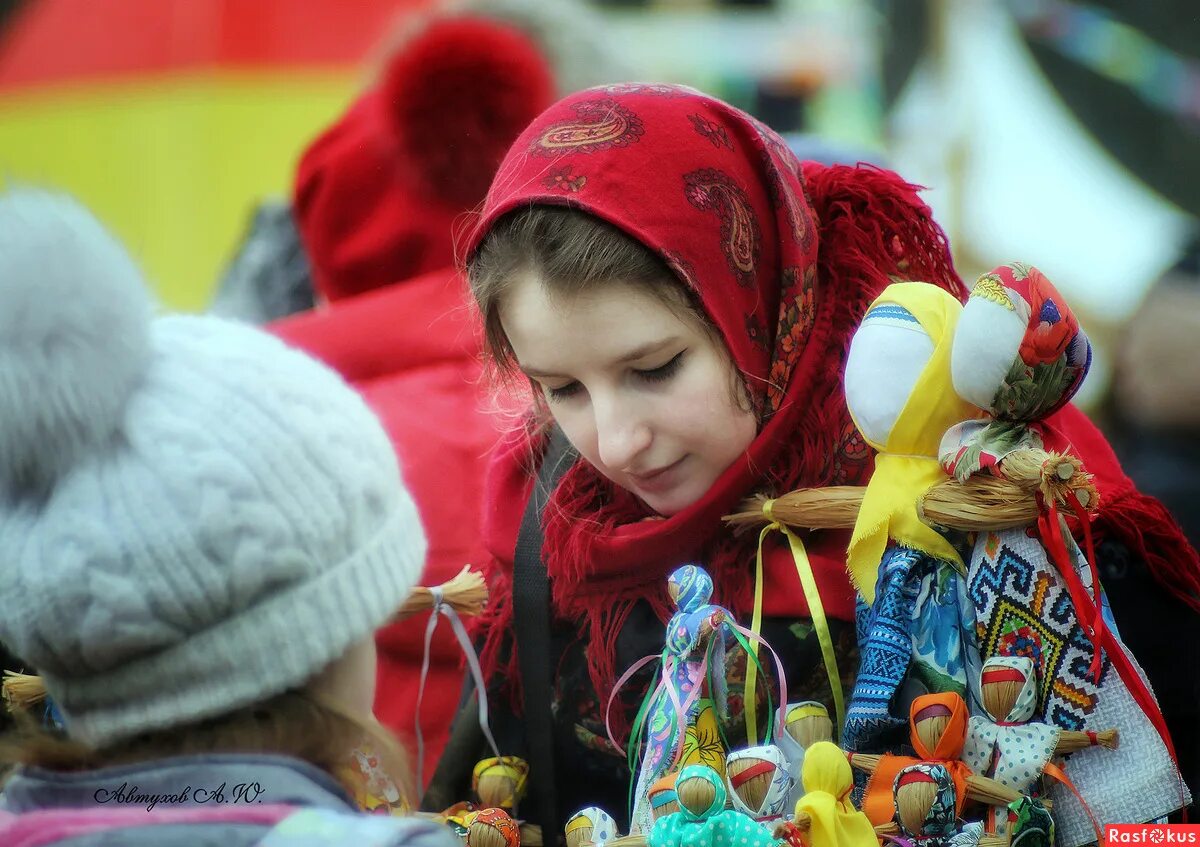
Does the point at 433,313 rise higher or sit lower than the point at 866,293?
lower

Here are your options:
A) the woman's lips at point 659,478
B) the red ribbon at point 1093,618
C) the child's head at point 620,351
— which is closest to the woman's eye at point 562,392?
the child's head at point 620,351

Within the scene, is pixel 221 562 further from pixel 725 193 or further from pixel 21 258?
pixel 725 193

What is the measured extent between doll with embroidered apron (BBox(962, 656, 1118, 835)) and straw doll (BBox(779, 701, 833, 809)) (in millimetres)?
146

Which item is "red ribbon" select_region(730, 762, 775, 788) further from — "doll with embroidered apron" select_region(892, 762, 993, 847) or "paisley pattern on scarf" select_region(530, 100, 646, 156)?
"paisley pattern on scarf" select_region(530, 100, 646, 156)

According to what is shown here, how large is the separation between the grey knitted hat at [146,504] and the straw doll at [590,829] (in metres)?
0.32

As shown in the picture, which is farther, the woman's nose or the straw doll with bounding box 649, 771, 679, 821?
the woman's nose

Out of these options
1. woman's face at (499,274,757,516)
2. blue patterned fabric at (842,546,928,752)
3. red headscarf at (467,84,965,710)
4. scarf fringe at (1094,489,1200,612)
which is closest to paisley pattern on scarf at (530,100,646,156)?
red headscarf at (467,84,965,710)

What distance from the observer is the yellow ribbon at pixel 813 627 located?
1313 millimetres

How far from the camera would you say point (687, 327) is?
1.34m

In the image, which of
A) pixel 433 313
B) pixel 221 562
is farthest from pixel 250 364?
pixel 433 313

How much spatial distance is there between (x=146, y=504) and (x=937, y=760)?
69 centimetres

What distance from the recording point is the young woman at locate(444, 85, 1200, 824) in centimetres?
133

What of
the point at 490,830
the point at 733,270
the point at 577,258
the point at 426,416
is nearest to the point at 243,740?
the point at 490,830

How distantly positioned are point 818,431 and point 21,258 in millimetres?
768
